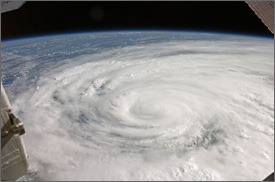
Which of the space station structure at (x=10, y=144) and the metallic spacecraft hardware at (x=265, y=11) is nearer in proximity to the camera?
the space station structure at (x=10, y=144)

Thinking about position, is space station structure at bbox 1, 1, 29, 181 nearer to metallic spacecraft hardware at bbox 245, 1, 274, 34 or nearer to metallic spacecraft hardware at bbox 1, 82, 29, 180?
A: metallic spacecraft hardware at bbox 1, 82, 29, 180

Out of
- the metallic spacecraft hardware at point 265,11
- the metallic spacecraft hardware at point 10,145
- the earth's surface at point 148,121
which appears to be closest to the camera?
the metallic spacecraft hardware at point 10,145

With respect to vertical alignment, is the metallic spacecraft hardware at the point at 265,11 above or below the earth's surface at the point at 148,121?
above

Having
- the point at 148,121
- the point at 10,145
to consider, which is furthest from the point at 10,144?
the point at 148,121

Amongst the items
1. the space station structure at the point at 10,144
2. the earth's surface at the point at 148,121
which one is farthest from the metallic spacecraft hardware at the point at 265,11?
the earth's surface at the point at 148,121

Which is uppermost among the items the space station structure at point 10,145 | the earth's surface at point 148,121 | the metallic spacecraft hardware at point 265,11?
the metallic spacecraft hardware at point 265,11

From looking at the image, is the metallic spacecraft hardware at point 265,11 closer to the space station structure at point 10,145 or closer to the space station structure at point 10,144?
the space station structure at point 10,145

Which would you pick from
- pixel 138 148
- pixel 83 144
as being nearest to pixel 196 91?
pixel 138 148

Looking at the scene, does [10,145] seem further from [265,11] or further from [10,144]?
[265,11]

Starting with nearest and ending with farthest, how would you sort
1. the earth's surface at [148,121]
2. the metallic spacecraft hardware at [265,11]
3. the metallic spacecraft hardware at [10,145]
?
the metallic spacecraft hardware at [10,145], the metallic spacecraft hardware at [265,11], the earth's surface at [148,121]
